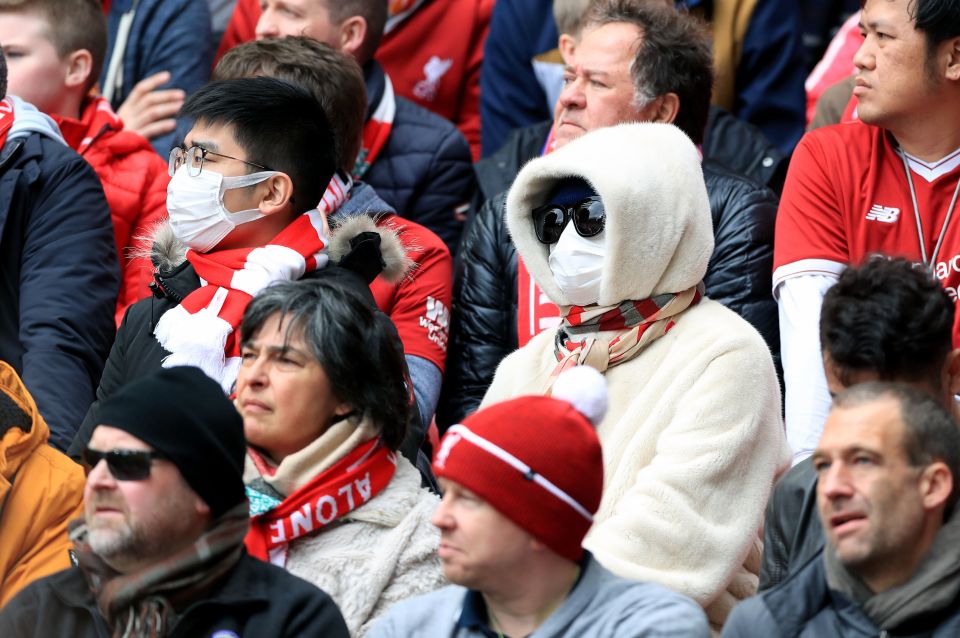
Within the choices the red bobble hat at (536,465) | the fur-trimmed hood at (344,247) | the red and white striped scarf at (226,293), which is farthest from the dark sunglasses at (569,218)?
the red bobble hat at (536,465)

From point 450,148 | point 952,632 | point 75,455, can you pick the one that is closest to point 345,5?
point 450,148

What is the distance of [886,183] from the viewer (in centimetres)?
576

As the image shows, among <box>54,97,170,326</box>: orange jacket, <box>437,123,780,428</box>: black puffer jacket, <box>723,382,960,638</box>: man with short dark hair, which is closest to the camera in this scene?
<box>723,382,960,638</box>: man with short dark hair

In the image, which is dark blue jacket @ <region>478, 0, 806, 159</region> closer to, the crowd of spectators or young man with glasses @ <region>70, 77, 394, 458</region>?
the crowd of spectators

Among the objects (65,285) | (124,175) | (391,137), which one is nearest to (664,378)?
(65,285)

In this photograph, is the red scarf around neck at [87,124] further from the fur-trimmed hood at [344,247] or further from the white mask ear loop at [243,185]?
the white mask ear loop at [243,185]

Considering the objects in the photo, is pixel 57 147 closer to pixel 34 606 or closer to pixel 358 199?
pixel 358 199

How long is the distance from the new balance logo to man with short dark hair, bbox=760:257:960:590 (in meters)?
1.17

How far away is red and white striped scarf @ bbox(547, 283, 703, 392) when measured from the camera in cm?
513

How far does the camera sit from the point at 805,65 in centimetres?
792

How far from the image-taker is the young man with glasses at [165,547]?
401 cm

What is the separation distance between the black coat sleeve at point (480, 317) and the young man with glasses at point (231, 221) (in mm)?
908

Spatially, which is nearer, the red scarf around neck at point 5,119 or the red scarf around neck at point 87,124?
the red scarf around neck at point 5,119

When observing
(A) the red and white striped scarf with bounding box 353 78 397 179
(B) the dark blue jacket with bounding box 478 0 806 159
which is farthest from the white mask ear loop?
(B) the dark blue jacket with bounding box 478 0 806 159
